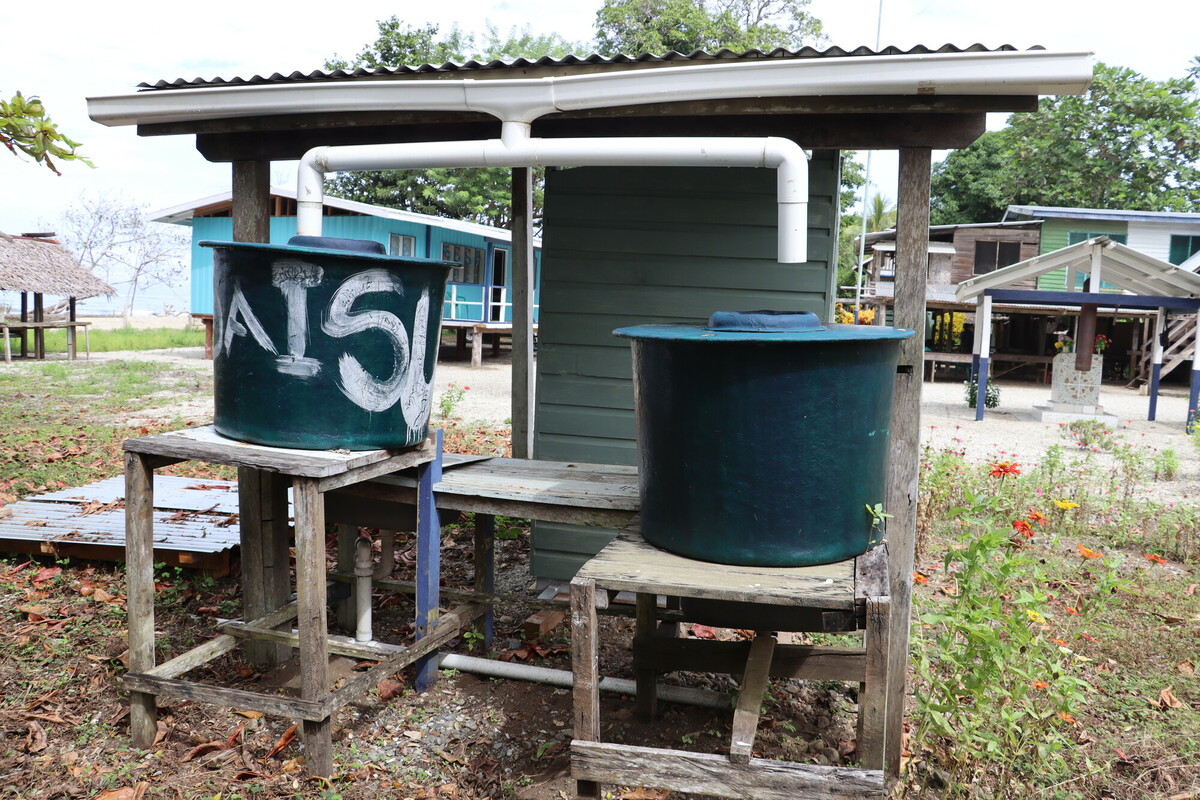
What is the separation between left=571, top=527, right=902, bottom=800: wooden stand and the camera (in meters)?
2.45

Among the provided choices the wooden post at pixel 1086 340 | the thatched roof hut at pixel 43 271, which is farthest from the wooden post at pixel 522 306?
the thatched roof hut at pixel 43 271

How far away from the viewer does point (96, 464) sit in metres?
8.19

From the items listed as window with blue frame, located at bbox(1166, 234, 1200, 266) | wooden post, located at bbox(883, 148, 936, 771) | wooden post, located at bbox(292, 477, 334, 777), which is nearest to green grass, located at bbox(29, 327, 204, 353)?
wooden post, located at bbox(292, 477, 334, 777)

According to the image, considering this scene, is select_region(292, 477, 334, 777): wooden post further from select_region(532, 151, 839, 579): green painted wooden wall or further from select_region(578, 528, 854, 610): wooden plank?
select_region(532, 151, 839, 579): green painted wooden wall

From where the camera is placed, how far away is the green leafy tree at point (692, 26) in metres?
30.9

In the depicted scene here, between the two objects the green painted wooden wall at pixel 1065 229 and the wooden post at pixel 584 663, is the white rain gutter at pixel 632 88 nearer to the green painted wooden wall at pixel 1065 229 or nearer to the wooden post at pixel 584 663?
the wooden post at pixel 584 663

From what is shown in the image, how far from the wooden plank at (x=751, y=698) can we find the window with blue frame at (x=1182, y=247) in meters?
25.6

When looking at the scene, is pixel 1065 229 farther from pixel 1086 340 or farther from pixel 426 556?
pixel 426 556

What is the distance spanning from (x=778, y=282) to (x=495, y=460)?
179cm

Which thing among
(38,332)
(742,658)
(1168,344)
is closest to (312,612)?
(742,658)

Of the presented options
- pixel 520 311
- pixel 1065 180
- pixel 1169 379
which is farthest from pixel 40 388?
pixel 1065 180

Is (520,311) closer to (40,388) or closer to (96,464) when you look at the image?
(96,464)

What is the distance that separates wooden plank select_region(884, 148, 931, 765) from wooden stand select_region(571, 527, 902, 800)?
2.60 ft

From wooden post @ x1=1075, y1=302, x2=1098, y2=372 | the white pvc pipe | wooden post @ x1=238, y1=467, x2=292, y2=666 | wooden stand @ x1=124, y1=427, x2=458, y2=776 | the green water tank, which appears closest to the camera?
the green water tank
